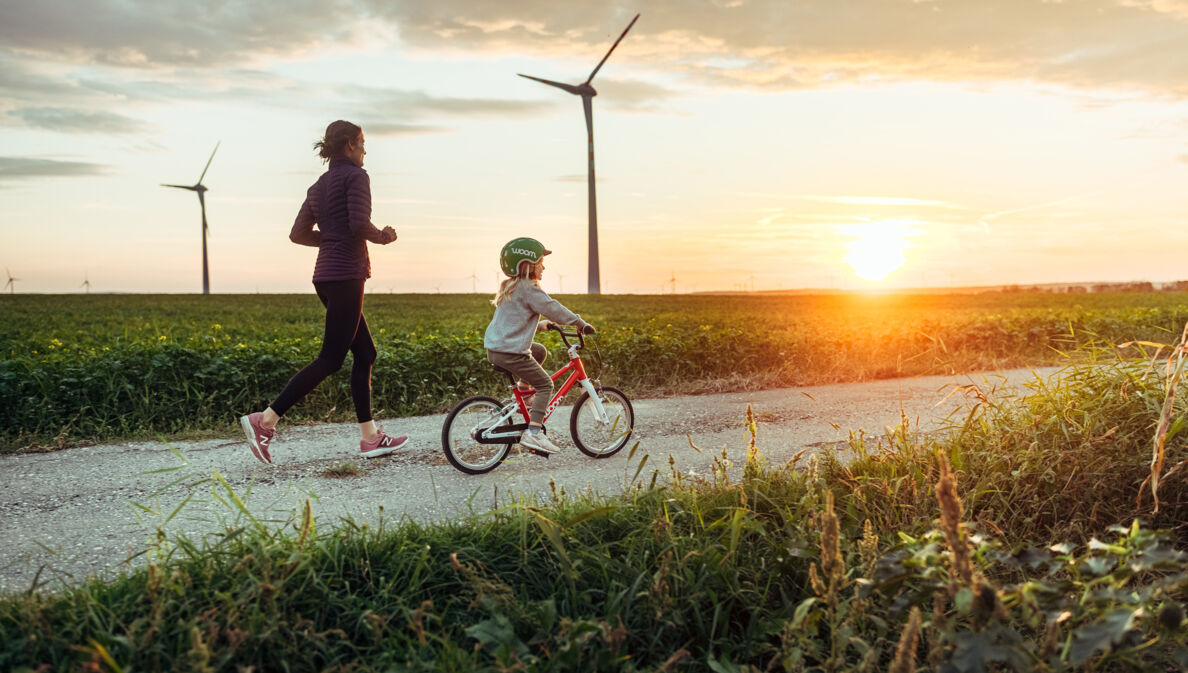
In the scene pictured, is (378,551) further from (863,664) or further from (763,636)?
(863,664)

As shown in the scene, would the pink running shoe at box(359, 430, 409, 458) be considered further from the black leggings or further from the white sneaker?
the white sneaker

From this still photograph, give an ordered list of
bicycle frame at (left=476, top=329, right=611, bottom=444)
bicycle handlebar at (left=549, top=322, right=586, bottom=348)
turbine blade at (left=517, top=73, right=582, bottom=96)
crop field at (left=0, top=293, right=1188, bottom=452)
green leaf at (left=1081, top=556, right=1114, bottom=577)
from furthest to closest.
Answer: turbine blade at (left=517, top=73, right=582, bottom=96) → crop field at (left=0, top=293, right=1188, bottom=452) → bicycle handlebar at (left=549, top=322, right=586, bottom=348) → bicycle frame at (left=476, top=329, right=611, bottom=444) → green leaf at (left=1081, top=556, right=1114, bottom=577)

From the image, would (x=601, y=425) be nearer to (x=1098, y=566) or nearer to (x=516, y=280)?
(x=516, y=280)

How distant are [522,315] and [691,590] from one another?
9.71 feet

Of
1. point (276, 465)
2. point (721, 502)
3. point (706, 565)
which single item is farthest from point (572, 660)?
point (276, 465)

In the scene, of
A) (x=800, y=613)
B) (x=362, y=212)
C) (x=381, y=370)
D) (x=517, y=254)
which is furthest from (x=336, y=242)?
(x=800, y=613)

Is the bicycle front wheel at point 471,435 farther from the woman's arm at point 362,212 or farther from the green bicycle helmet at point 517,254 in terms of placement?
the woman's arm at point 362,212

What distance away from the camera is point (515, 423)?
232 inches

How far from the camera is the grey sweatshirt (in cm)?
573

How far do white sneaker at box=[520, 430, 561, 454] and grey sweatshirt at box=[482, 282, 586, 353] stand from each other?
24.1 inches

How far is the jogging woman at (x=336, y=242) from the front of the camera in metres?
5.50

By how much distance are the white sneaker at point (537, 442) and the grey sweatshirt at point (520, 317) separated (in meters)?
0.61

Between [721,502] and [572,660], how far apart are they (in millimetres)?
1458

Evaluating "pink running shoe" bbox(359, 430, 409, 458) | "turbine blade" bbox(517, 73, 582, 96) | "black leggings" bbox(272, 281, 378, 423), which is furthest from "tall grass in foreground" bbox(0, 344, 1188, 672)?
"turbine blade" bbox(517, 73, 582, 96)
